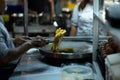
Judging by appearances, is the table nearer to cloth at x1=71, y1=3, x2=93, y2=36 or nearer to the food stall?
cloth at x1=71, y1=3, x2=93, y2=36

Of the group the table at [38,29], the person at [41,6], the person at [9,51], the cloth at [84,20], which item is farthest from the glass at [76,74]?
the person at [41,6]

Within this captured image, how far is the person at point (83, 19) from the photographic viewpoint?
2953 millimetres

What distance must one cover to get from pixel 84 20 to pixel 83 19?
0.02 meters

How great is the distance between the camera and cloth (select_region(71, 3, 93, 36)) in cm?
295

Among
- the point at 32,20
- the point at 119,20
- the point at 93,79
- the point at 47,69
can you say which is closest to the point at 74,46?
the point at 47,69

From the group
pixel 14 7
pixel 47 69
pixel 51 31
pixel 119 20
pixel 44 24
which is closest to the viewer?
pixel 119 20

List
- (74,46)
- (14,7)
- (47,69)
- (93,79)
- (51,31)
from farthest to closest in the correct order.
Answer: (14,7), (51,31), (74,46), (47,69), (93,79)

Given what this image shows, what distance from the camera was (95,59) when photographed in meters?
1.66

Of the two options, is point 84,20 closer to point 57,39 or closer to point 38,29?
point 38,29

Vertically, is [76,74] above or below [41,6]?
below

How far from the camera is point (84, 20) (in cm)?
298

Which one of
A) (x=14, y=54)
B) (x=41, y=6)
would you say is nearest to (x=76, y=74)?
(x=14, y=54)

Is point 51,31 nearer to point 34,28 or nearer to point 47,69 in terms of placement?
point 34,28

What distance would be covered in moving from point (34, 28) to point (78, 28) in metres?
0.84
